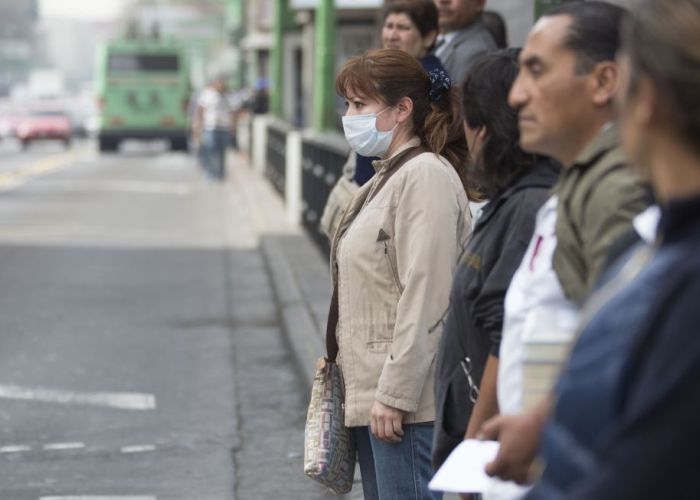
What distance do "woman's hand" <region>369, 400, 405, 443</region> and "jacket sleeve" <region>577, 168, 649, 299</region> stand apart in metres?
1.49

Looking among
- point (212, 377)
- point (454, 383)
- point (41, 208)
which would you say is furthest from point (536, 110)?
point (41, 208)

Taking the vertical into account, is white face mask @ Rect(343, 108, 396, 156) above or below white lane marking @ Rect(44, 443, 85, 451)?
above

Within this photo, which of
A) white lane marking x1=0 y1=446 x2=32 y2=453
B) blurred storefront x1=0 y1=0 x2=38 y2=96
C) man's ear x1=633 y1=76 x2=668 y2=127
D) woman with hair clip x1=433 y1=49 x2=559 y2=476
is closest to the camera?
man's ear x1=633 y1=76 x2=668 y2=127

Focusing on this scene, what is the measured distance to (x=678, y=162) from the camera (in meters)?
1.78

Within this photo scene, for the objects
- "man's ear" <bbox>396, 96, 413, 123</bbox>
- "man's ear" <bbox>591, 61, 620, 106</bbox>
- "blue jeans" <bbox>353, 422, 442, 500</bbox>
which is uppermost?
"man's ear" <bbox>591, 61, 620, 106</bbox>

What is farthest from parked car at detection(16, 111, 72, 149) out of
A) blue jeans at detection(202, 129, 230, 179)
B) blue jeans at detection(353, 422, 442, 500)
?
blue jeans at detection(353, 422, 442, 500)

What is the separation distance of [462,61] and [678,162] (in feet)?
17.0

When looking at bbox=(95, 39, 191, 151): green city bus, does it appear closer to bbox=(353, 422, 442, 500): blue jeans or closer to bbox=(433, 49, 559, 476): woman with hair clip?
bbox=(353, 422, 442, 500): blue jeans

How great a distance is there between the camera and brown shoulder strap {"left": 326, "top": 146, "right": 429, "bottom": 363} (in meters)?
4.25

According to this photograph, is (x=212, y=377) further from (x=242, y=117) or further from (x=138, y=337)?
(x=242, y=117)

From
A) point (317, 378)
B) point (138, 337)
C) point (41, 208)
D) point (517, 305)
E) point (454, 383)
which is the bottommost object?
point (41, 208)

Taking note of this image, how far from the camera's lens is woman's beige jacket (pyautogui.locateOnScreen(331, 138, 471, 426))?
403 centimetres

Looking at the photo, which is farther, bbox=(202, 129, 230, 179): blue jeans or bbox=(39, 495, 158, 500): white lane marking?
bbox=(202, 129, 230, 179): blue jeans

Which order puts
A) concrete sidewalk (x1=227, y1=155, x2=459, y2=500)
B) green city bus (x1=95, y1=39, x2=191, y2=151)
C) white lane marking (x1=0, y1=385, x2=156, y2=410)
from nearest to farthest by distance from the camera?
white lane marking (x1=0, y1=385, x2=156, y2=410) < concrete sidewalk (x1=227, y1=155, x2=459, y2=500) < green city bus (x1=95, y1=39, x2=191, y2=151)
